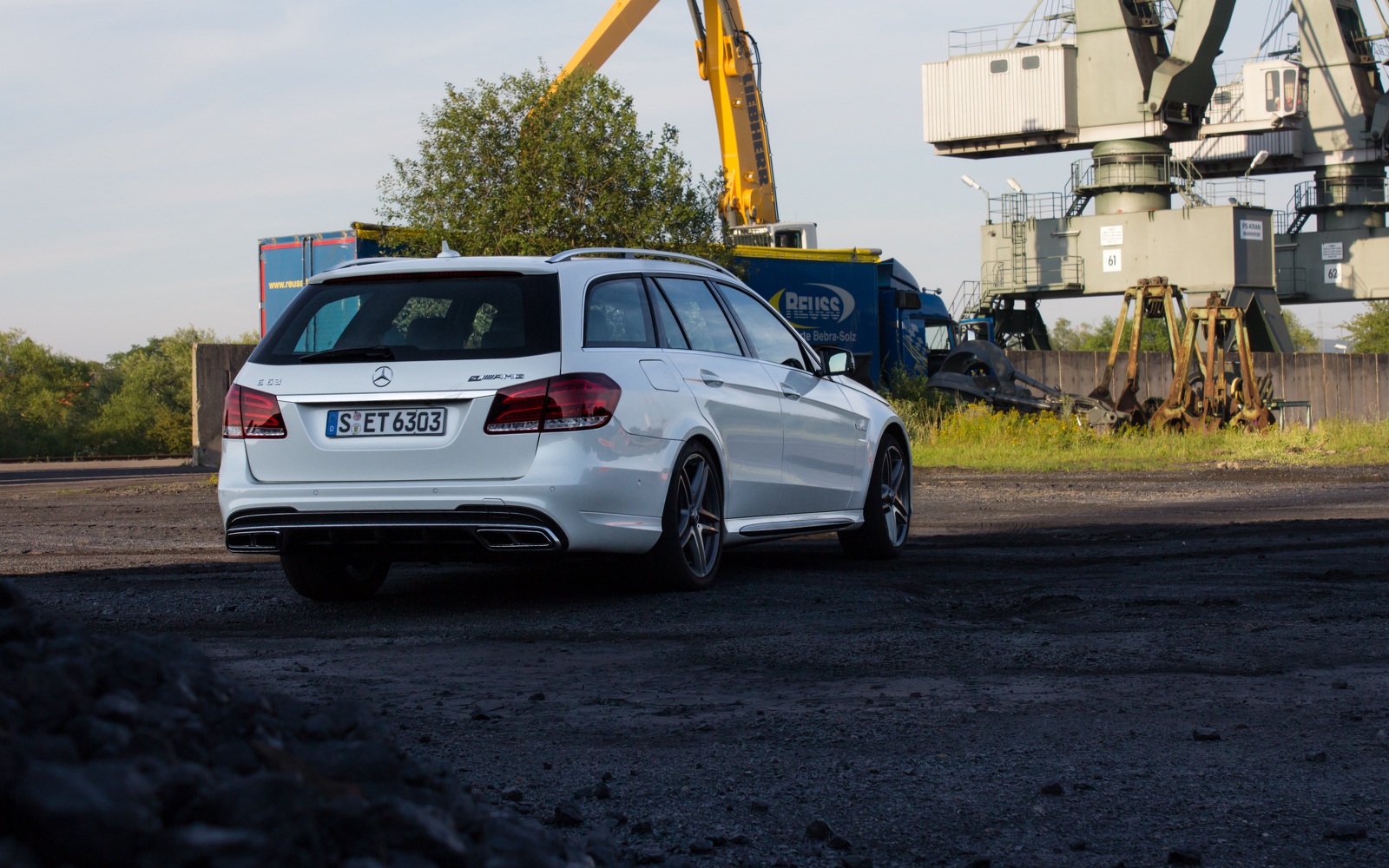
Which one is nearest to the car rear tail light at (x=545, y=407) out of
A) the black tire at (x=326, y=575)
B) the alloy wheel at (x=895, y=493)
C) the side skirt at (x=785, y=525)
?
the black tire at (x=326, y=575)

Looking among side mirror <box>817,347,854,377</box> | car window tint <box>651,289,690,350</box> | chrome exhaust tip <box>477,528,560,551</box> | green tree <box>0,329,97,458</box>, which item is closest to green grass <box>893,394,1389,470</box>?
side mirror <box>817,347,854,377</box>

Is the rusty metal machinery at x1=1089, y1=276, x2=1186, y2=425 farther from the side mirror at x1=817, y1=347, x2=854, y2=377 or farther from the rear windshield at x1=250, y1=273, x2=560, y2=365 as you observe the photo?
the rear windshield at x1=250, y1=273, x2=560, y2=365

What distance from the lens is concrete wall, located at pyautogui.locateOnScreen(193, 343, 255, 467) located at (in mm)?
21828

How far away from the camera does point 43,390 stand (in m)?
54.7

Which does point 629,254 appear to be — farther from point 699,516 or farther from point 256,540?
point 256,540

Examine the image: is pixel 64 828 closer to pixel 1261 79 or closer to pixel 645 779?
pixel 645 779

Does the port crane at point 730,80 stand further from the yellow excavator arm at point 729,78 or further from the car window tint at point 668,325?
the car window tint at point 668,325

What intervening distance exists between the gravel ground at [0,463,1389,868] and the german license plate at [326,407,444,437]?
85 centimetres

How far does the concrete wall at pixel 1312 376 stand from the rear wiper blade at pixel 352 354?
3260 cm

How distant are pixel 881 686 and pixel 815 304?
Result: 2099 centimetres

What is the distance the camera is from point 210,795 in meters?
1.62

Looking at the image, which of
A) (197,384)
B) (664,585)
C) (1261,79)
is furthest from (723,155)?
(1261,79)

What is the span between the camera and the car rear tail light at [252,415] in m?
6.66

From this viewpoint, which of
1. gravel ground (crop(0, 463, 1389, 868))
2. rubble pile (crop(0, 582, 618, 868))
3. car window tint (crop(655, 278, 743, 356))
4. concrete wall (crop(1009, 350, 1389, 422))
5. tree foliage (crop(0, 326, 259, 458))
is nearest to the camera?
rubble pile (crop(0, 582, 618, 868))
